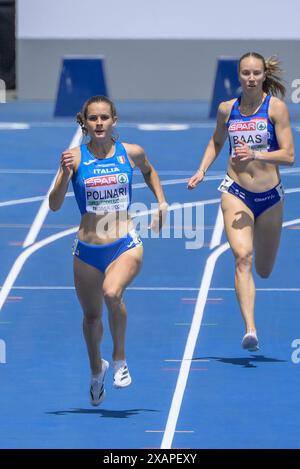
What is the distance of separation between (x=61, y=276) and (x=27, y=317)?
5.88 ft

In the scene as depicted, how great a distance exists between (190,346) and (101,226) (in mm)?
2558

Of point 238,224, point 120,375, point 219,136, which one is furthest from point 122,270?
point 219,136

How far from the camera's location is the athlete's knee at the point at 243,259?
1245cm

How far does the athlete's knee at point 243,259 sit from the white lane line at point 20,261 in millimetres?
2988

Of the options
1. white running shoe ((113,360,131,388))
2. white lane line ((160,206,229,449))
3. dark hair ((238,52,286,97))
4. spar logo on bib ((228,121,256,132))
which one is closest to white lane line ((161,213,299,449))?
white lane line ((160,206,229,449))

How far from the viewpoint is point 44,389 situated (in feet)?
38.7

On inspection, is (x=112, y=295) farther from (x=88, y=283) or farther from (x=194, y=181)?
(x=194, y=181)

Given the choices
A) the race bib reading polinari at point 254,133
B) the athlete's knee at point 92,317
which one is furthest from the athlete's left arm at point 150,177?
the race bib reading polinari at point 254,133

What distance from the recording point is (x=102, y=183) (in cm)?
1089

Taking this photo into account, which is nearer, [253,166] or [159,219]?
[159,219]

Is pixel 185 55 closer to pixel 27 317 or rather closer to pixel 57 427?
pixel 27 317

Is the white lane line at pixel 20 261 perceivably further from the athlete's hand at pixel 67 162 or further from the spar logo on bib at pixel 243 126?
the athlete's hand at pixel 67 162

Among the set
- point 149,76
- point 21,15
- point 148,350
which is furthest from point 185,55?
point 148,350
